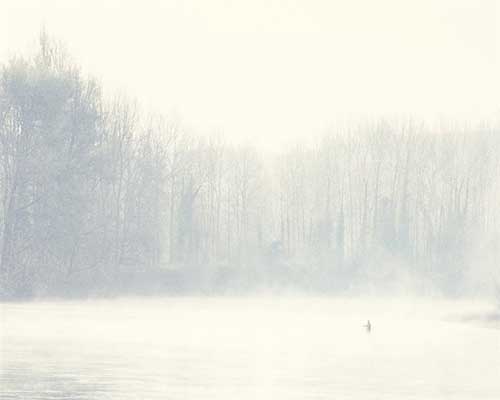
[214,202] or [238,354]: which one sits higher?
[214,202]

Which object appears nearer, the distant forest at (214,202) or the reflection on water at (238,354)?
the reflection on water at (238,354)

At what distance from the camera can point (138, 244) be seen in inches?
3243

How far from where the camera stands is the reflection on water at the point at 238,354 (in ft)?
107

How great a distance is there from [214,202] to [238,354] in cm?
7418

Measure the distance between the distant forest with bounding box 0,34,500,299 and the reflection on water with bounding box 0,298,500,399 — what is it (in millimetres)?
8807

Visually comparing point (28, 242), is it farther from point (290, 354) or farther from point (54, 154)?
point (290, 354)

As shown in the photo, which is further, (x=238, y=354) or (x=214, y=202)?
(x=214, y=202)

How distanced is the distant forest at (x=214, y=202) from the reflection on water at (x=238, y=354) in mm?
8807

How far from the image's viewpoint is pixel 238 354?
42.0m

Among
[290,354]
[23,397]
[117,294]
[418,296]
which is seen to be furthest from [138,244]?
[23,397]

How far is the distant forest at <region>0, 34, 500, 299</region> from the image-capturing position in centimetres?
7375

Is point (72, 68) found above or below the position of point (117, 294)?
above

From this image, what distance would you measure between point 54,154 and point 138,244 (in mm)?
11483

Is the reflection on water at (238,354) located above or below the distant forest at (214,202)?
below
